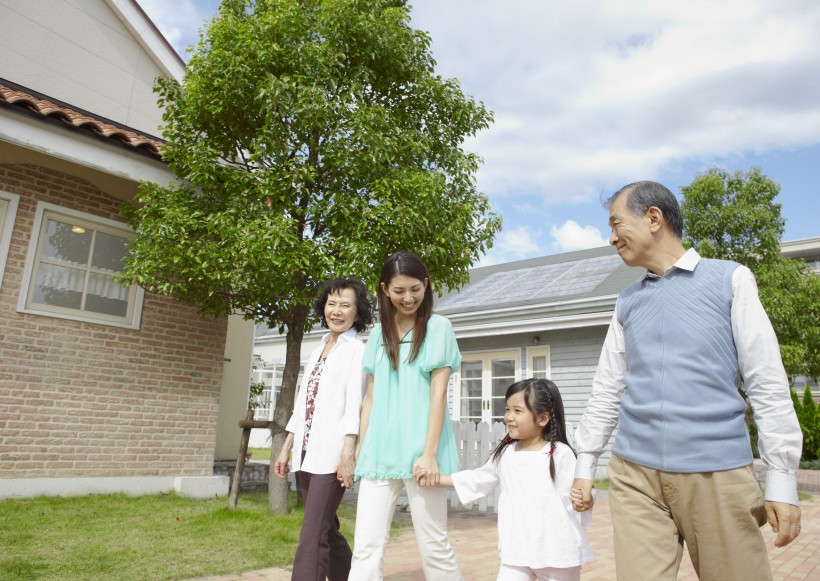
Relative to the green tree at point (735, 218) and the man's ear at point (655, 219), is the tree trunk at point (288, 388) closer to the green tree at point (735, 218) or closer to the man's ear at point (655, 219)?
the man's ear at point (655, 219)

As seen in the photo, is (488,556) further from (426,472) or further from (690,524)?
(690,524)

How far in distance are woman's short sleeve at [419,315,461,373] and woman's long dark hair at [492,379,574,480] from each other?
0.31 meters

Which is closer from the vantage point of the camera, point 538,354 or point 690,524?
point 690,524

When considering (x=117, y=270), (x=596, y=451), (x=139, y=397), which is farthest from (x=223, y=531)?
(x=596, y=451)

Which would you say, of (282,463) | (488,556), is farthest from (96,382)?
(488,556)

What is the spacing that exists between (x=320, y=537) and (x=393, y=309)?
3.74ft

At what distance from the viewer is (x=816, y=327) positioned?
9.91m

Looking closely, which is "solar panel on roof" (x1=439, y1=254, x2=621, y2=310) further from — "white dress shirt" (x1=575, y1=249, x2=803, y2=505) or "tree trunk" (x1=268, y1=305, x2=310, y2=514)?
"white dress shirt" (x1=575, y1=249, x2=803, y2=505)

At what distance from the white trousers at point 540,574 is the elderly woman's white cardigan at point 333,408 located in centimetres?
94

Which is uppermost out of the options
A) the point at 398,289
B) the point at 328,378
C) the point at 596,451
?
the point at 398,289

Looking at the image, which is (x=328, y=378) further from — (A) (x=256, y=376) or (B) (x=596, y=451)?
(A) (x=256, y=376)

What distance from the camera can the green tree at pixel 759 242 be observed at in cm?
977

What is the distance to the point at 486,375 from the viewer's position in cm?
1319

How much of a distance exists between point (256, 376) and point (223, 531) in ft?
53.5
